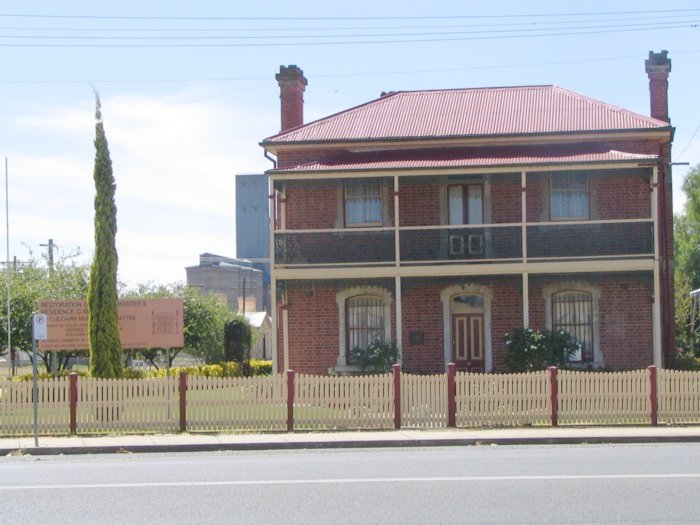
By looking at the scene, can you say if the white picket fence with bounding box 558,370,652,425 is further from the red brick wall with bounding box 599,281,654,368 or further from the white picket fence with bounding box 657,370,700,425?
the red brick wall with bounding box 599,281,654,368

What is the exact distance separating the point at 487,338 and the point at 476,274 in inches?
75.6

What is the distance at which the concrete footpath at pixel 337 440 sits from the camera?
16.9m

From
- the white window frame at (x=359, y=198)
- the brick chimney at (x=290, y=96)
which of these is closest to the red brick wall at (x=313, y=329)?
the white window frame at (x=359, y=198)

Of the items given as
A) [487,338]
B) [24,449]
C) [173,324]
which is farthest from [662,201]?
[24,449]

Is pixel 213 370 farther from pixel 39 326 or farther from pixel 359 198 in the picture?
pixel 39 326

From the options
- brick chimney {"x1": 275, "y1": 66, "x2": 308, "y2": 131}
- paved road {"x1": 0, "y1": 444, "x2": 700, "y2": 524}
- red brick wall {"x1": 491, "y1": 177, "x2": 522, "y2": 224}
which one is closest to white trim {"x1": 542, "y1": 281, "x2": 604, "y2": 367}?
red brick wall {"x1": 491, "y1": 177, "x2": 522, "y2": 224}

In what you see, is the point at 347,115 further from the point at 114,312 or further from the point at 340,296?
the point at 114,312

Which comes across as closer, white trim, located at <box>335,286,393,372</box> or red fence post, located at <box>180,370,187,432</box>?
red fence post, located at <box>180,370,187,432</box>

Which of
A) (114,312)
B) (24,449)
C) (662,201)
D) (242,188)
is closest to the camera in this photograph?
(24,449)

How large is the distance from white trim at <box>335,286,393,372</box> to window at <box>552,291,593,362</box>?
12.7ft

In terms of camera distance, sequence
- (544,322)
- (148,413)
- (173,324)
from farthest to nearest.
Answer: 1. (544,322)
2. (173,324)
3. (148,413)

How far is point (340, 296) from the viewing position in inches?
1049

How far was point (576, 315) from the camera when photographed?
85.9 feet

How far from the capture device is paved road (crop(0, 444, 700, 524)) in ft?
32.0
